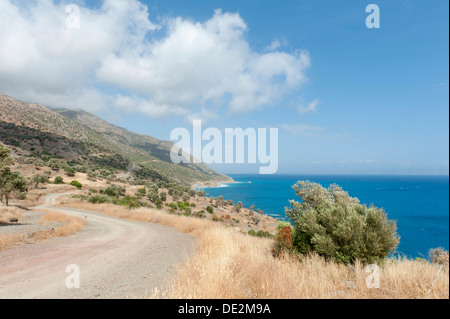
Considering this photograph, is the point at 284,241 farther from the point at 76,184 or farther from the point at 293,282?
the point at 76,184

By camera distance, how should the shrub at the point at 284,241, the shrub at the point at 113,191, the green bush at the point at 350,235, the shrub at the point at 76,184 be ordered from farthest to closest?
the shrub at the point at 76,184 → the shrub at the point at 113,191 → the shrub at the point at 284,241 → the green bush at the point at 350,235

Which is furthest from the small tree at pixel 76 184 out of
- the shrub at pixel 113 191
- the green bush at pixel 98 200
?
the green bush at pixel 98 200

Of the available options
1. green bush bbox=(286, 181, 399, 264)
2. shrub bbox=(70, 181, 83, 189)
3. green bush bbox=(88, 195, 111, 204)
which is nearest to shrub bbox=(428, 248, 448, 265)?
green bush bbox=(286, 181, 399, 264)

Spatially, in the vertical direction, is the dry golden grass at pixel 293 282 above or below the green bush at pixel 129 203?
above

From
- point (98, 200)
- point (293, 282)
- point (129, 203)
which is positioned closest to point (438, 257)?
point (293, 282)

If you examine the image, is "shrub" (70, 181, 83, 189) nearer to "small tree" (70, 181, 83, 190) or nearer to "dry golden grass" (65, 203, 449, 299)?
"small tree" (70, 181, 83, 190)

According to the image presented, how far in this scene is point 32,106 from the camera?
102m

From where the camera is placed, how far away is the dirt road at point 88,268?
182 inches

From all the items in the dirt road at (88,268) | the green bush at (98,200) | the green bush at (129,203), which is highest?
the dirt road at (88,268)

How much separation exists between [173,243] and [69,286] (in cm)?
570

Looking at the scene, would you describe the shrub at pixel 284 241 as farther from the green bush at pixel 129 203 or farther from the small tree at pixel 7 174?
the green bush at pixel 129 203

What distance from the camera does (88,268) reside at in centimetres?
622

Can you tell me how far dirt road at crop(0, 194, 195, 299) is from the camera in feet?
15.1
